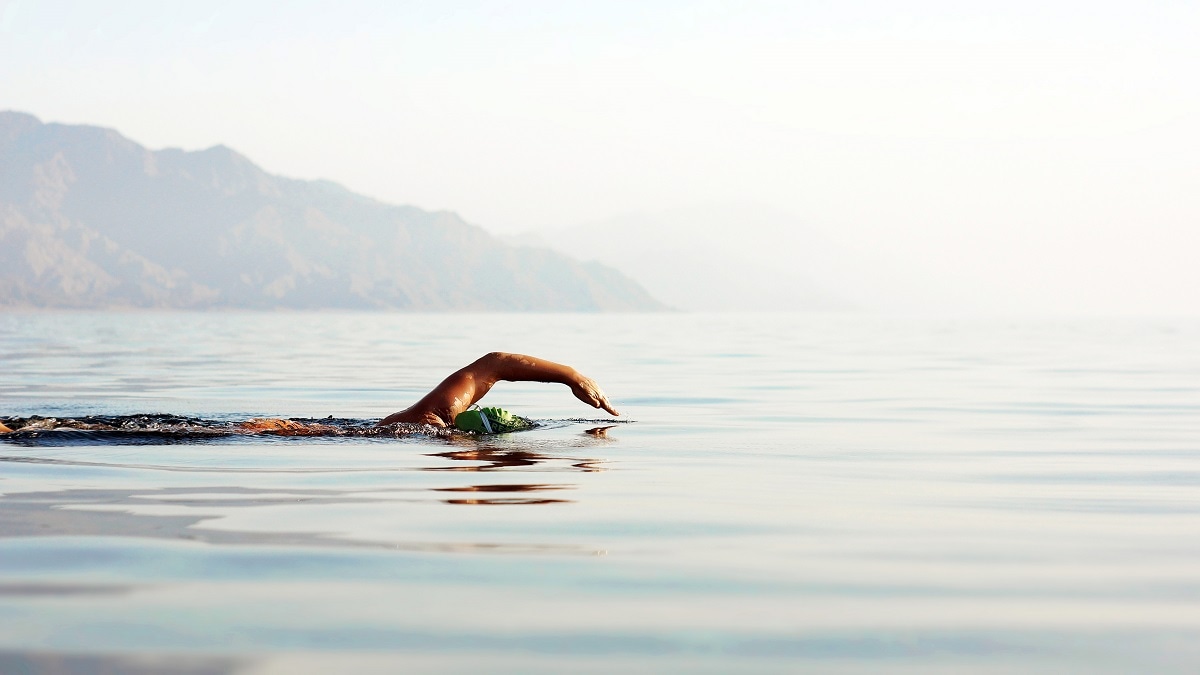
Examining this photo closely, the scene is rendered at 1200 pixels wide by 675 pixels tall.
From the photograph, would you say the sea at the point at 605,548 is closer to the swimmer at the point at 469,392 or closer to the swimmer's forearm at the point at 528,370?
the swimmer at the point at 469,392

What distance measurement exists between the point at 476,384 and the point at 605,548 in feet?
22.5

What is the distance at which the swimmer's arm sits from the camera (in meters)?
13.2

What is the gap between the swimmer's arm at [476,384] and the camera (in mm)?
13188

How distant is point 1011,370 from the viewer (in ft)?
109

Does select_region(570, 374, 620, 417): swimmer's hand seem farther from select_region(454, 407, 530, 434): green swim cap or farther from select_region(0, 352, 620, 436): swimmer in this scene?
select_region(454, 407, 530, 434): green swim cap

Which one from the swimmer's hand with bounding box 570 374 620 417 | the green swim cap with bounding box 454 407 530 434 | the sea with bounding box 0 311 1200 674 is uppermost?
the swimmer's hand with bounding box 570 374 620 417

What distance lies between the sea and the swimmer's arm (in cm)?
51

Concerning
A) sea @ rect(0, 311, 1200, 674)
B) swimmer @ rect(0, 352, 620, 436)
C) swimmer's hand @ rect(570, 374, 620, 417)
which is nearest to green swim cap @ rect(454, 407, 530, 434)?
swimmer @ rect(0, 352, 620, 436)

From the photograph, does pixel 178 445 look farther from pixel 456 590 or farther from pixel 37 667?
pixel 37 667

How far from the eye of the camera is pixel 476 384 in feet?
45.5

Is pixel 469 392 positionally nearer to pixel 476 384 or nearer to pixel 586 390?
pixel 476 384

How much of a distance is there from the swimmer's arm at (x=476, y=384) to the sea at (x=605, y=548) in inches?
20.1

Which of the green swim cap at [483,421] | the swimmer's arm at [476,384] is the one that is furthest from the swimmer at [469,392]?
the green swim cap at [483,421]

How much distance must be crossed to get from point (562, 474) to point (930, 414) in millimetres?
9084
